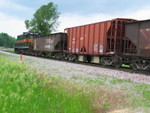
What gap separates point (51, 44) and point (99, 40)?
457 inches

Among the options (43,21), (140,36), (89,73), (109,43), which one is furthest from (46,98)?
(43,21)

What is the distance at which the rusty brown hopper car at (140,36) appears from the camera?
1456cm

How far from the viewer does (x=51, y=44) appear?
29969 millimetres

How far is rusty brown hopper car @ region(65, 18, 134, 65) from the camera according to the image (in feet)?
59.3

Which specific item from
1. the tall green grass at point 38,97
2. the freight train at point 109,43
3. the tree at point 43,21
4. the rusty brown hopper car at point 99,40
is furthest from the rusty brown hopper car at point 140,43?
the tree at point 43,21

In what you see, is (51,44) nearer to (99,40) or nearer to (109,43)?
(99,40)

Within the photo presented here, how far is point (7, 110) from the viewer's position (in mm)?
4008

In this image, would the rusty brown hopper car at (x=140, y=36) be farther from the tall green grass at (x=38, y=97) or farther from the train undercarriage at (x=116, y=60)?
the tall green grass at (x=38, y=97)

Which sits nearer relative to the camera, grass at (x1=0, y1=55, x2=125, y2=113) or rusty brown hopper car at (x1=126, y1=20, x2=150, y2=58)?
grass at (x1=0, y1=55, x2=125, y2=113)

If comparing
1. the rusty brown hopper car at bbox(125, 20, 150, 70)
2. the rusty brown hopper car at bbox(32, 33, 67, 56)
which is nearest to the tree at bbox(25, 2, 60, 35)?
the rusty brown hopper car at bbox(32, 33, 67, 56)

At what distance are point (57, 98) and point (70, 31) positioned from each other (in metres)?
20.1

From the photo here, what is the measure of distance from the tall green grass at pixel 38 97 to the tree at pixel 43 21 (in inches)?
3016

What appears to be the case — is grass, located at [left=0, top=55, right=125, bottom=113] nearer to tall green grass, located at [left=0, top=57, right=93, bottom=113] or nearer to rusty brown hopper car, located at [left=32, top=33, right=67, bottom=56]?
tall green grass, located at [left=0, top=57, right=93, bottom=113]

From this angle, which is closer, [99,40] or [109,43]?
[109,43]
